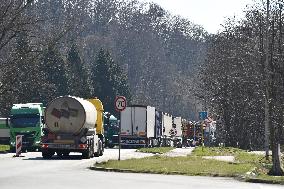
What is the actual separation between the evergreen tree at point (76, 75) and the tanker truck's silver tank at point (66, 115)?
72.5 meters

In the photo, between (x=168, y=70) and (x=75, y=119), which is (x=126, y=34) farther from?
(x=75, y=119)

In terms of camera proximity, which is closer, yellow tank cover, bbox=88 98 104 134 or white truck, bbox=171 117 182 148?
yellow tank cover, bbox=88 98 104 134

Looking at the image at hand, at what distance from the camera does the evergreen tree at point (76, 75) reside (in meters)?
109

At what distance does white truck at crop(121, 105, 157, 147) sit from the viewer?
59.3 meters

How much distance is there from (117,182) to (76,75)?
308 feet

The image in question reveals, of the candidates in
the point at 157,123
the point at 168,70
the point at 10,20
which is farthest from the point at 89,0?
the point at 10,20

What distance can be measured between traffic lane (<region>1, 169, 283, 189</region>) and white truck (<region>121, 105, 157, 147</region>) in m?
36.2

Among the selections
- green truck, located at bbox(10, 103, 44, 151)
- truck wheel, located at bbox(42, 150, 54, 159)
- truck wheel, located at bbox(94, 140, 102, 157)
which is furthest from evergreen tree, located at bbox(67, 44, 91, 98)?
truck wheel, located at bbox(42, 150, 54, 159)

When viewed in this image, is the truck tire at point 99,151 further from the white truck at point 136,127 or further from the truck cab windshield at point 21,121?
the white truck at point 136,127

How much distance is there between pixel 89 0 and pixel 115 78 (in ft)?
88.5

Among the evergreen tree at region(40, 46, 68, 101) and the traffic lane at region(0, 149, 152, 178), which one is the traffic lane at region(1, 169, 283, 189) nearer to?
the traffic lane at region(0, 149, 152, 178)

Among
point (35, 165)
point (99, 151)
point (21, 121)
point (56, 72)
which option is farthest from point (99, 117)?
point (56, 72)

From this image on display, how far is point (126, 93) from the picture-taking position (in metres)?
120

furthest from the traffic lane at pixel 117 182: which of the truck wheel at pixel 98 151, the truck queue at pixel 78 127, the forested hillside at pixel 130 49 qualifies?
the forested hillside at pixel 130 49
